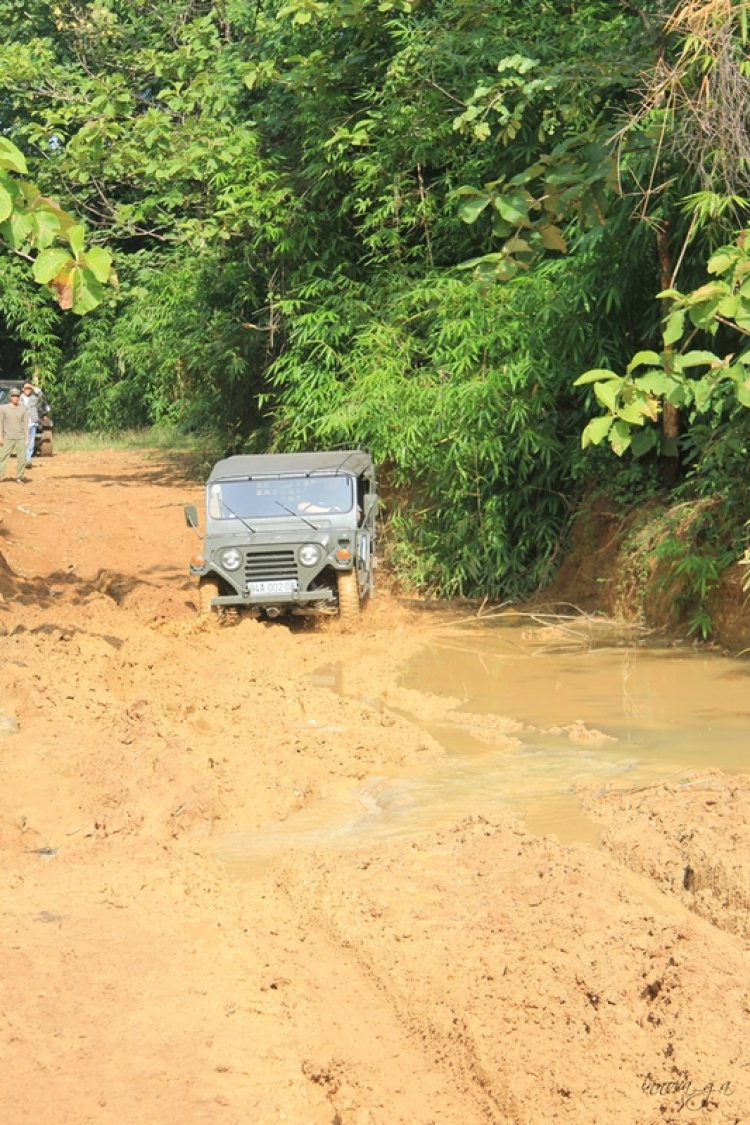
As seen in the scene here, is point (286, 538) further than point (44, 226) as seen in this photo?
Yes

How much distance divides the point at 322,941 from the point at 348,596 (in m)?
6.46

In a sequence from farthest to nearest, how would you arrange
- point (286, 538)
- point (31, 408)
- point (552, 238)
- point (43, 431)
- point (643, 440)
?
1. point (43, 431)
2. point (31, 408)
3. point (286, 538)
4. point (552, 238)
5. point (643, 440)

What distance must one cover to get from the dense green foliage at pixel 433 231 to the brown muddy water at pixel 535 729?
1.65 m

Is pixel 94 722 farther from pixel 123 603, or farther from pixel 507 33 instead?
pixel 507 33

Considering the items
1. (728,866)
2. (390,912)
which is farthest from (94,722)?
(728,866)

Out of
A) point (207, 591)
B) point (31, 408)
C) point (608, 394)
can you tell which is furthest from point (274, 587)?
point (31, 408)

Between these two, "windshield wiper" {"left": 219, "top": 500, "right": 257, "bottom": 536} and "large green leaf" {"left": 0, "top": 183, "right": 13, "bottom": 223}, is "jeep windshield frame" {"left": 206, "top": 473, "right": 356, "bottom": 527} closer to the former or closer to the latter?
"windshield wiper" {"left": 219, "top": 500, "right": 257, "bottom": 536}

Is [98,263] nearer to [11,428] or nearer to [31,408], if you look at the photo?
[11,428]

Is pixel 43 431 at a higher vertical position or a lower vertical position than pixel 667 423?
lower

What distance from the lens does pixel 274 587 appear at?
1062 centimetres

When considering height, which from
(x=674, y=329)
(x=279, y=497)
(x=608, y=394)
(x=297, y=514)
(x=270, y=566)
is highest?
(x=674, y=329)

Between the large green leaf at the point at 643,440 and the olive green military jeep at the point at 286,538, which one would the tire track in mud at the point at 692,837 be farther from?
the olive green military jeep at the point at 286,538

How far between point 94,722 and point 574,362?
19.7 feet

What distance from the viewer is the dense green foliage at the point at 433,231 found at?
9648 mm
